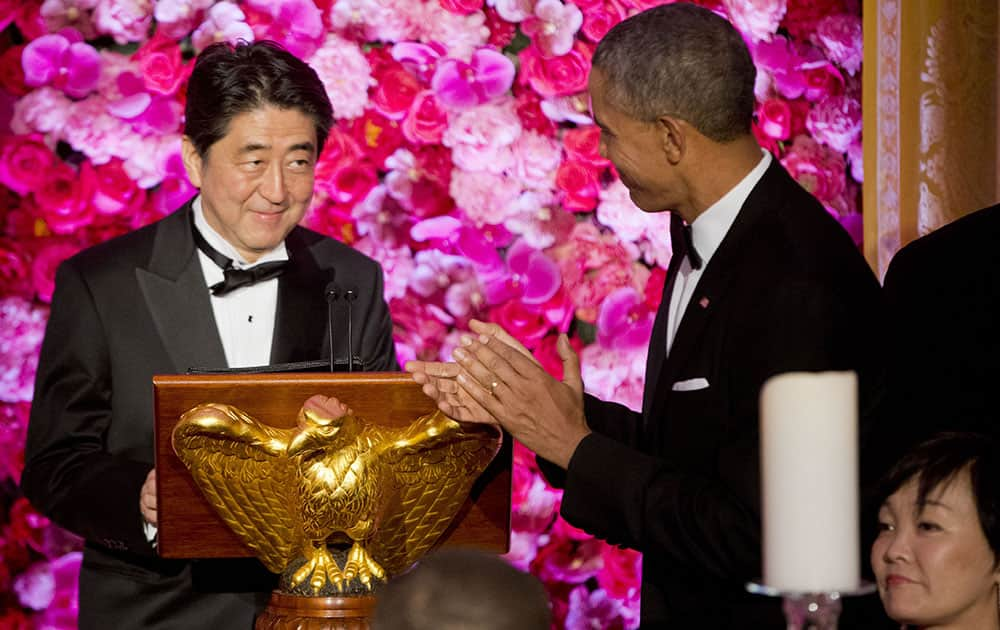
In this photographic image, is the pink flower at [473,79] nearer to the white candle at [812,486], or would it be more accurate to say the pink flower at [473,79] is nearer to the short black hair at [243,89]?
the short black hair at [243,89]

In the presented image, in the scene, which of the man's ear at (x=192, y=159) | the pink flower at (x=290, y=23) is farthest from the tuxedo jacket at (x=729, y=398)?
the pink flower at (x=290, y=23)

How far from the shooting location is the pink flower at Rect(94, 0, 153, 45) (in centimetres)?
310

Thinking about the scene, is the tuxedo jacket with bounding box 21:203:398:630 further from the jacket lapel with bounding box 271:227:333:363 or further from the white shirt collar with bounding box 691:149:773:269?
the white shirt collar with bounding box 691:149:773:269

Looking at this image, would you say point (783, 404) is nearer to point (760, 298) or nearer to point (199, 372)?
point (760, 298)

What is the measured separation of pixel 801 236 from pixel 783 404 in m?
0.84

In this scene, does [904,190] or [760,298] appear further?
[904,190]

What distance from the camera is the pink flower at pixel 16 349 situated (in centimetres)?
306

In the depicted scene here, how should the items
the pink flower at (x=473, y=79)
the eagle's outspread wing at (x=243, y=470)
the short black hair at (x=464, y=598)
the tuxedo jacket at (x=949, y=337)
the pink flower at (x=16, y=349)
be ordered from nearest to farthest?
the short black hair at (x=464, y=598)
the eagle's outspread wing at (x=243, y=470)
the tuxedo jacket at (x=949, y=337)
the pink flower at (x=16, y=349)
the pink flower at (x=473, y=79)

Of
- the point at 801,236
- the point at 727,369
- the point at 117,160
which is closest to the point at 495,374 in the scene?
the point at 727,369

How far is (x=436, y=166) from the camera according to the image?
3.29 m

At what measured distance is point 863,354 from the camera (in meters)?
1.76

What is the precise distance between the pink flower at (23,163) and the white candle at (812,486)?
2.46 m

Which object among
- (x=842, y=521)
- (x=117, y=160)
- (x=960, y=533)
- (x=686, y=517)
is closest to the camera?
(x=842, y=521)

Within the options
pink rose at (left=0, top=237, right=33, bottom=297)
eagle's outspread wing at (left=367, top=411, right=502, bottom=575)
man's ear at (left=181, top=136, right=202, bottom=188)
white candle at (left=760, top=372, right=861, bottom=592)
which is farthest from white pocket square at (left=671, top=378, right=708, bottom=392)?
pink rose at (left=0, top=237, right=33, bottom=297)
